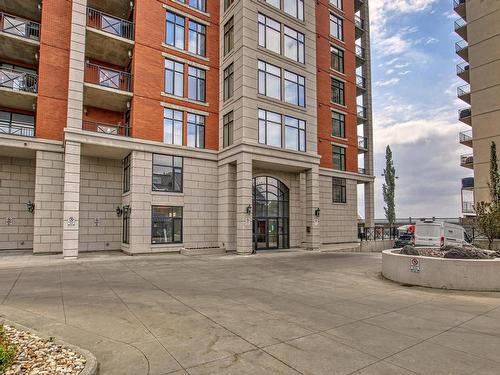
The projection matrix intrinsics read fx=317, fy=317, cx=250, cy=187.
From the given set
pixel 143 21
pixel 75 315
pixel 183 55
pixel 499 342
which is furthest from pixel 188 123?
pixel 499 342

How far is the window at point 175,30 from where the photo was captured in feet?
74.9

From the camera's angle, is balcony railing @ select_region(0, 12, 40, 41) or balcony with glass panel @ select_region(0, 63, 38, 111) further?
balcony railing @ select_region(0, 12, 40, 41)

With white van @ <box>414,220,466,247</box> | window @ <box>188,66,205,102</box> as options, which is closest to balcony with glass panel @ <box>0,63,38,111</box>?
window @ <box>188,66,205,102</box>

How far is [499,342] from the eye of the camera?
5.90 m

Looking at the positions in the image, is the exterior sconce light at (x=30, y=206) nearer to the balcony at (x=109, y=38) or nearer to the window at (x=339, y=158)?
the balcony at (x=109, y=38)

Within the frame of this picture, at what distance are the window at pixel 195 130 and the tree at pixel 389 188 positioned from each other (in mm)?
39308

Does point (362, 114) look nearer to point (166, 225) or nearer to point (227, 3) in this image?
point (227, 3)

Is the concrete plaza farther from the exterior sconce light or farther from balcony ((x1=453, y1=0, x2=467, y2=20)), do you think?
balcony ((x1=453, y1=0, x2=467, y2=20))

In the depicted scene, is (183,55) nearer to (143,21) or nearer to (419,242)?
(143,21)

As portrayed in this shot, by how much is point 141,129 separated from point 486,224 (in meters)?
20.1

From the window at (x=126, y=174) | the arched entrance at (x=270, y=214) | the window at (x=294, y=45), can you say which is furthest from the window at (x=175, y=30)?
the arched entrance at (x=270, y=214)

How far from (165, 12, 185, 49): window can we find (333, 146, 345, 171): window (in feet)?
54.9

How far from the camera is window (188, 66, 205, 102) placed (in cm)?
2367

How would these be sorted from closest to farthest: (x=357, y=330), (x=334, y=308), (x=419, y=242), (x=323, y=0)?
(x=357, y=330), (x=334, y=308), (x=419, y=242), (x=323, y=0)
